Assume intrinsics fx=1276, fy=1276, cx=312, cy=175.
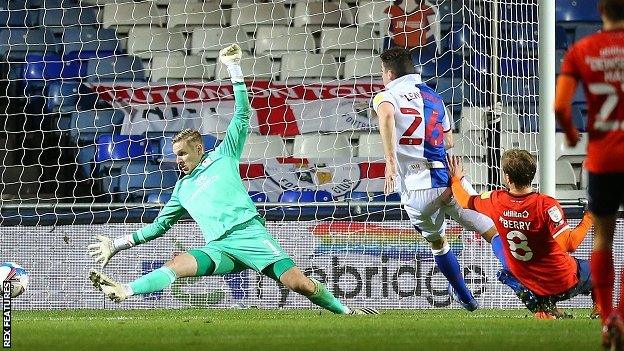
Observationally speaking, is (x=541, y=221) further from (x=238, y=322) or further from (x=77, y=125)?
(x=77, y=125)

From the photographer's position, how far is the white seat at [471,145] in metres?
11.5

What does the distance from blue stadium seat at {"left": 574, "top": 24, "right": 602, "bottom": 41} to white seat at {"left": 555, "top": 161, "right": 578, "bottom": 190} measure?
192 cm

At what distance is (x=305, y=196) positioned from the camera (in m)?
12.7

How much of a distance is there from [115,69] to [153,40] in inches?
26.1

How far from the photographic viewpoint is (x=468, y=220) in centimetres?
914

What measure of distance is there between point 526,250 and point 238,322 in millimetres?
2020

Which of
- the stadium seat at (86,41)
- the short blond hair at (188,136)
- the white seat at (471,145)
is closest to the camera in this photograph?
the short blond hair at (188,136)

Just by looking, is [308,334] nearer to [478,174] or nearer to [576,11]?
[478,174]

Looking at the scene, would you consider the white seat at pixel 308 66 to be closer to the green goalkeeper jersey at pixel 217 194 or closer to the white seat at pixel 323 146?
the white seat at pixel 323 146

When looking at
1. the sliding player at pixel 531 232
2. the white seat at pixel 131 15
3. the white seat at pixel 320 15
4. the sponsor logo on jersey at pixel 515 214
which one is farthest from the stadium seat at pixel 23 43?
the sponsor logo on jersey at pixel 515 214

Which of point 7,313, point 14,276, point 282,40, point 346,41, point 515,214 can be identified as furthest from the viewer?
point 282,40

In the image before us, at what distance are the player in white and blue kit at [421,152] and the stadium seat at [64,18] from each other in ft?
20.4

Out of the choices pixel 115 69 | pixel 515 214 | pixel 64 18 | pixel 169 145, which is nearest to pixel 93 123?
pixel 115 69

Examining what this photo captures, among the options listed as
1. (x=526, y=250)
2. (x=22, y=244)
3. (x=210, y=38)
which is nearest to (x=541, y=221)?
(x=526, y=250)
